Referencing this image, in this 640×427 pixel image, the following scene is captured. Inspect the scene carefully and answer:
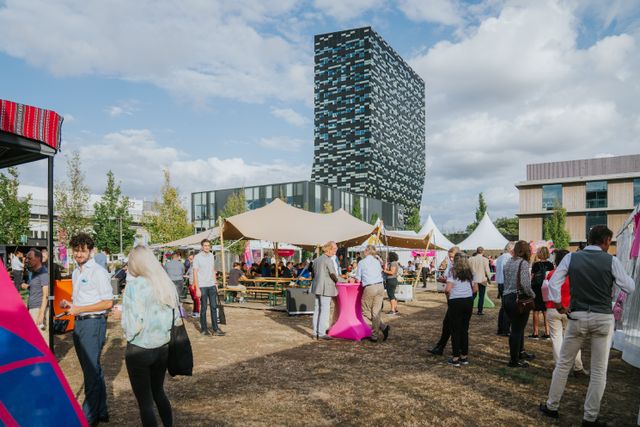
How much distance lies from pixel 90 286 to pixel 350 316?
218 inches

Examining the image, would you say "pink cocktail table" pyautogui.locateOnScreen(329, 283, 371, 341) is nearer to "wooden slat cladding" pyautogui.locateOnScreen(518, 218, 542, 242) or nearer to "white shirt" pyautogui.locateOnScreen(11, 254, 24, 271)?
"white shirt" pyautogui.locateOnScreen(11, 254, 24, 271)

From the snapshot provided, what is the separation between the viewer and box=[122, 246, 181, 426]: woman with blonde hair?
337cm

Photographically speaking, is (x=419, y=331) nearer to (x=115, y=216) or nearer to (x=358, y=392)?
(x=358, y=392)

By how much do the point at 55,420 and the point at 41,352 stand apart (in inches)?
14.5

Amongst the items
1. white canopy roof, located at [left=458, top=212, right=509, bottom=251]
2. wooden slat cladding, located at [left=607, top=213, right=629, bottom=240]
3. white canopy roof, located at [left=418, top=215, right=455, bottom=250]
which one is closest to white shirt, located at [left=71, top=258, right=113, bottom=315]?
white canopy roof, located at [left=418, top=215, right=455, bottom=250]

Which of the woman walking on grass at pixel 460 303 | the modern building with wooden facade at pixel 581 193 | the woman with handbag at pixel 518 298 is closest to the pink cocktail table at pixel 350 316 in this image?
the woman walking on grass at pixel 460 303

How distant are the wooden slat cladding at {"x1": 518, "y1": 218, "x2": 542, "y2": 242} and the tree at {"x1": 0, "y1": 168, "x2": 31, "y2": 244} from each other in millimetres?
51677

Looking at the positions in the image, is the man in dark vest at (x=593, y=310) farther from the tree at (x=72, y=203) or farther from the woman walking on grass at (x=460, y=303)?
the tree at (x=72, y=203)

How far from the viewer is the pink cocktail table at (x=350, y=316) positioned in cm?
884

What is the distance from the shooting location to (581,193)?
54.6 metres

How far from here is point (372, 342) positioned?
8570mm

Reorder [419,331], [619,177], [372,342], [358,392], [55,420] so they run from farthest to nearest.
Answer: [619,177]
[419,331]
[372,342]
[358,392]
[55,420]

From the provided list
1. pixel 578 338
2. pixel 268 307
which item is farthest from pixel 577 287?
pixel 268 307

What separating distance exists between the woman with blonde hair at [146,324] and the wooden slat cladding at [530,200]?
59.4 m
